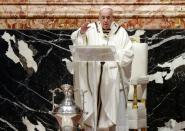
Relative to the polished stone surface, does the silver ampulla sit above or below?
below

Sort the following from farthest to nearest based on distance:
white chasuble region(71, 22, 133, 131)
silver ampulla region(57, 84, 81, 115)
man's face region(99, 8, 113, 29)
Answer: man's face region(99, 8, 113, 29) < white chasuble region(71, 22, 133, 131) < silver ampulla region(57, 84, 81, 115)

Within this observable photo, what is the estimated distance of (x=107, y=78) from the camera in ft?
28.6

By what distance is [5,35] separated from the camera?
10055mm

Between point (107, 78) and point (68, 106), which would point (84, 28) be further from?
point (68, 106)

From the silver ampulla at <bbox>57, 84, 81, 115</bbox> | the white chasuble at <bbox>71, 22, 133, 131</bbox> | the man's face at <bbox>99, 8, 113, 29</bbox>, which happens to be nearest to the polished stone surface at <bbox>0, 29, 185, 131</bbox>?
the man's face at <bbox>99, 8, 113, 29</bbox>

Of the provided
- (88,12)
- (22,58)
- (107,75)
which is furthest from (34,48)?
(107,75)

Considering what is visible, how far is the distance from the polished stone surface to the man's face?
3.20 ft

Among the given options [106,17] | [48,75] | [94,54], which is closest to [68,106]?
[94,54]

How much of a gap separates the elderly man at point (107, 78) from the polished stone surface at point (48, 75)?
98 cm

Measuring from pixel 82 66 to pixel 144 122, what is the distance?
131 centimetres

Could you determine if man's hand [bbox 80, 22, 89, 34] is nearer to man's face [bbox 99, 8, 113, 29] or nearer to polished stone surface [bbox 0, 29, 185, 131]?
man's face [bbox 99, 8, 113, 29]

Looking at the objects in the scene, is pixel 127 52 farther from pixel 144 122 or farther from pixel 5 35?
pixel 5 35

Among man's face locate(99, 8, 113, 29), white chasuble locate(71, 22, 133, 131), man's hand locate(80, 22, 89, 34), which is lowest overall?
white chasuble locate(71, 22, 133, 131)

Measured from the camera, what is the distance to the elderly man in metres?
8.64
